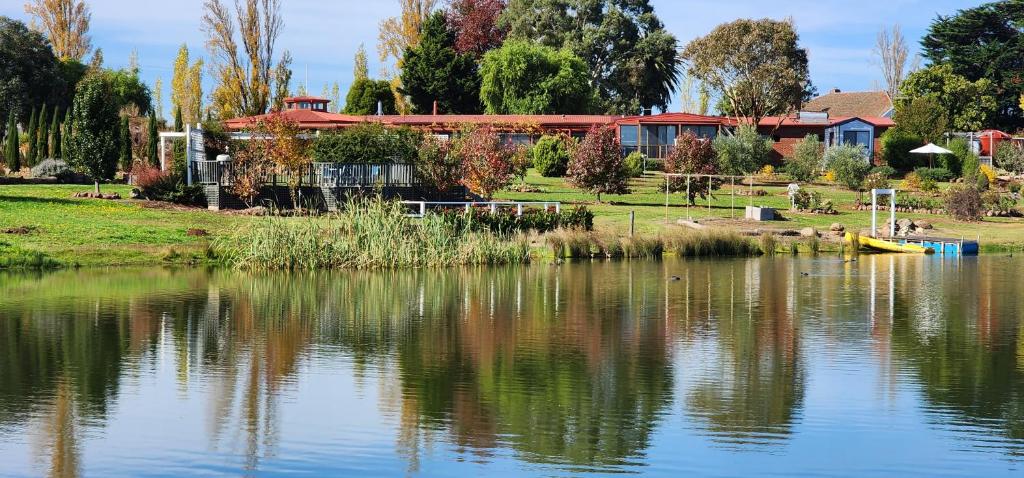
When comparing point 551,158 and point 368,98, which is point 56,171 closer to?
point 551,158

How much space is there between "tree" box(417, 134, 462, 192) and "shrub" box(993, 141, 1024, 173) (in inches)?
1298

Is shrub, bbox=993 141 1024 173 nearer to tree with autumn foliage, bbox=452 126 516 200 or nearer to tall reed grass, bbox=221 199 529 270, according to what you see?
tree with autumn foliage, bbox=452 126 516 200

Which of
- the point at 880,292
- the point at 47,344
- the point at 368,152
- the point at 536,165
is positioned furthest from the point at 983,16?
the point at 47,344

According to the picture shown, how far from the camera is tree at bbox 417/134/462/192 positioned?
47188mm

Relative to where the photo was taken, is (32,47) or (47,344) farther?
(32,47)

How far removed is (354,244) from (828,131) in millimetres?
48760

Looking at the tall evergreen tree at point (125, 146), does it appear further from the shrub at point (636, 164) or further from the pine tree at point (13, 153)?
the shrub at point (636, 164)

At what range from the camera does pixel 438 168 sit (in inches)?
1860

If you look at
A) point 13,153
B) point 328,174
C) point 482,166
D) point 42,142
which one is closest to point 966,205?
point 482,166

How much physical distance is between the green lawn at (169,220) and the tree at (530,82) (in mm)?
22524

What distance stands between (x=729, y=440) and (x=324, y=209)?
33.4m

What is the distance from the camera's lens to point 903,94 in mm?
82125

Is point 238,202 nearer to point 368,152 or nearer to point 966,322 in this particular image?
point 368,152

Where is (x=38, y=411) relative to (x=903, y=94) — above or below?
below
